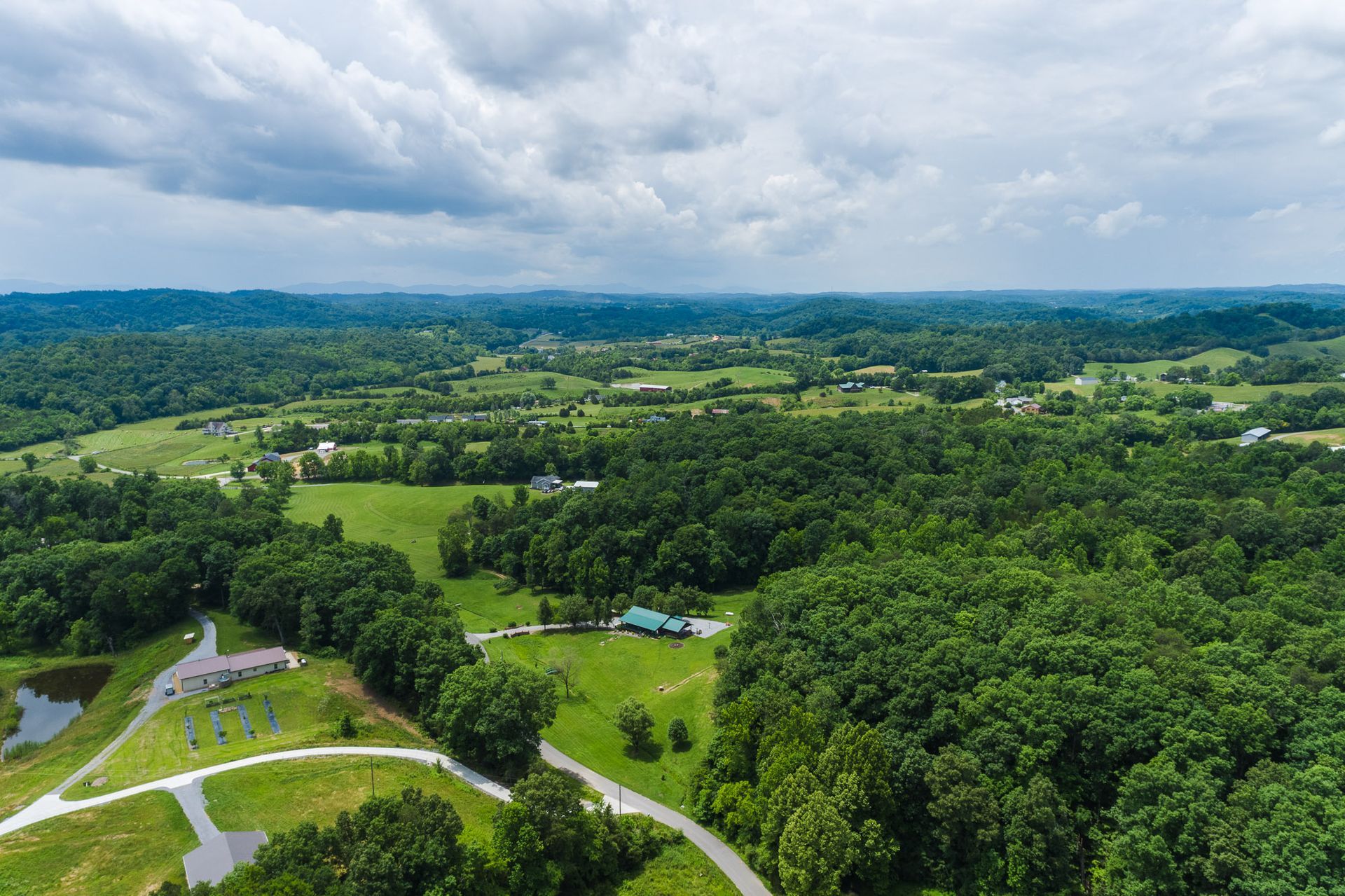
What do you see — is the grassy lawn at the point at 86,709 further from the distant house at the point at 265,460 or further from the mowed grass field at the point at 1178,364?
the mowed grass field at the point at 1178,364

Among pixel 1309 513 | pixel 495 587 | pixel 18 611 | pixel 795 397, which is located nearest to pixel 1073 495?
pixel 1309 513

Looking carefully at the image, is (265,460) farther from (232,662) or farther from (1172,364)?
(1172,364)

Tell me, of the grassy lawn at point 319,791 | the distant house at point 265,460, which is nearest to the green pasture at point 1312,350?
the grassy lawn at point 319,791

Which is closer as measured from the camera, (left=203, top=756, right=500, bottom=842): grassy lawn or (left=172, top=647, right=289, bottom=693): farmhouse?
(left=203, top=756, right=500, bottom=842): grassy lawn

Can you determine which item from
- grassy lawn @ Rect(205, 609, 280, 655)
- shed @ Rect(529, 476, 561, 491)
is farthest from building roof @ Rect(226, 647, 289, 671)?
shed @ Rect(529, 476, 561, 491)

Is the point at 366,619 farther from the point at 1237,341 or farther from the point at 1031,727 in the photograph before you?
the point at 1237,341

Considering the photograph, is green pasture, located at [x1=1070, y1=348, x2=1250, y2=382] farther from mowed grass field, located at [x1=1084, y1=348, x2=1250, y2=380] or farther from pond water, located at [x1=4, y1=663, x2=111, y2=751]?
pond water, located at [x1=4, y1=663, x2=111, y2=751]
